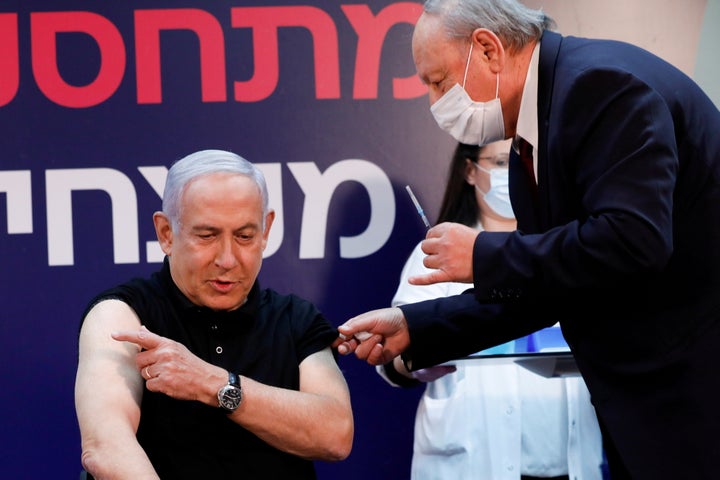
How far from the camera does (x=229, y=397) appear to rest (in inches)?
84.6

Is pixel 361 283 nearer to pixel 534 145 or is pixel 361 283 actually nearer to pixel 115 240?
pixel 115 240

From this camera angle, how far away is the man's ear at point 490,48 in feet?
7.42

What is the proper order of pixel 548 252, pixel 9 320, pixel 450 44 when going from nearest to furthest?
pixel 548 252 → pixel 450 44 → pixel 9 320

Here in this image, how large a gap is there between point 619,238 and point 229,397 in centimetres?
87

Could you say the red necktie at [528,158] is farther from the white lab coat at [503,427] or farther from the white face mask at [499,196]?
the white face mask at [499,196]

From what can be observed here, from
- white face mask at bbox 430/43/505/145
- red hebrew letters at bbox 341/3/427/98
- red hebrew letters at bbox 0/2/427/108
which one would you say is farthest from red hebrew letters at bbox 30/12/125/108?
white face mask at bbox 430/43/505/145

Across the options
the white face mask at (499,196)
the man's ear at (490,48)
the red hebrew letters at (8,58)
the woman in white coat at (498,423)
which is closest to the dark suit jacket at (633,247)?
the man's ear at (490,48)

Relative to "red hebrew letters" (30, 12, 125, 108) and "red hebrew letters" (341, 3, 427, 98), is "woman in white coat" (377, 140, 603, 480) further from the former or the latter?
"red hebrew letters" (30, 12, 125, 108)

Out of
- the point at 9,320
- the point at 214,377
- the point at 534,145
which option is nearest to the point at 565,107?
the point at 534,145

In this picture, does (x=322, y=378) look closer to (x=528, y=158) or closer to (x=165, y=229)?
(x=165, y=229)

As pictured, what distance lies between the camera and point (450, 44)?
90.8 inches

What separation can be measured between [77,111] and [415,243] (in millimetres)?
1234

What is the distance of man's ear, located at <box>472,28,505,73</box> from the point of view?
226 centimetres

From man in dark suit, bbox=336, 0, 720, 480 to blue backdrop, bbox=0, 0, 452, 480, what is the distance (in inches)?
48.5
